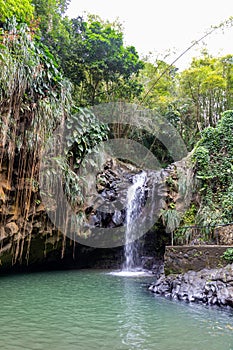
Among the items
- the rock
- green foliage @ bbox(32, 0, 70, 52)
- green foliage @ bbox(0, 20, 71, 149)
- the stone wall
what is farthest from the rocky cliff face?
green foliage @ bbox(32, 0, 70, 52)

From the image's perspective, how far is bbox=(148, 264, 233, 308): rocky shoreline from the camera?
562 cm

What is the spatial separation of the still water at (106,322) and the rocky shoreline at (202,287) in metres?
0.31

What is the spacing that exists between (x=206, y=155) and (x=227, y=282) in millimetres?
6206

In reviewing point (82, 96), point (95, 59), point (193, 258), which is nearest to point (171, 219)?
point (193, 258)

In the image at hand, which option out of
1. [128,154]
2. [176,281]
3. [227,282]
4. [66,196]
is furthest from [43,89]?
[128,154]

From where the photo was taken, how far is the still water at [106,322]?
3.55 meters

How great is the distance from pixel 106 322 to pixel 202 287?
248 centimetres

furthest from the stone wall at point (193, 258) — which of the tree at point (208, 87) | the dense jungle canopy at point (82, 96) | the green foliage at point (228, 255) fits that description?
the tree at point (208, 87)

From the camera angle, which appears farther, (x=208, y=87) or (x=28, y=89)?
(x=208, y=87)

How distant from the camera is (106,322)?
441 cm

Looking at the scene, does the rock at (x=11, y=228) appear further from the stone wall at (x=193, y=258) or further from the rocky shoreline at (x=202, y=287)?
the stone wall at (x=193, y=258)

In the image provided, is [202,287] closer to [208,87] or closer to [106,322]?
[106,322]

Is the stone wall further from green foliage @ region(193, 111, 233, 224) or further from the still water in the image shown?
green foliage @ region(193, 111, 233, 224)

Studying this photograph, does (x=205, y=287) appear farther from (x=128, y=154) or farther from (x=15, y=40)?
(x=128, y=154)
